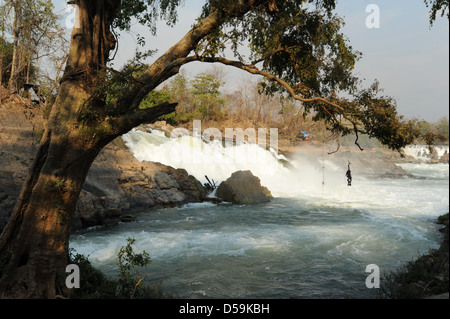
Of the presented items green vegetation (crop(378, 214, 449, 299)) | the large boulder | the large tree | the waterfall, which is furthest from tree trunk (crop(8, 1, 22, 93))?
the waterfall

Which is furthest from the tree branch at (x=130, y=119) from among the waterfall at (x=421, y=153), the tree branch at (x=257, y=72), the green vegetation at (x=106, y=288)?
the waterfall at (x=421, y=153)

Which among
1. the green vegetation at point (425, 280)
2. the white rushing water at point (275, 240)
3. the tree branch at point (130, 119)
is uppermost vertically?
the tree branch at point (130, 119)

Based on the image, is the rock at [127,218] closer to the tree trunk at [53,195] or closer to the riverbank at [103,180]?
the riverbank at [103,180]

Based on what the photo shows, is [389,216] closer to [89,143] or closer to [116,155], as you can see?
[116,155]

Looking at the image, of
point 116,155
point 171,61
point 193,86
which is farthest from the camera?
point 193,86

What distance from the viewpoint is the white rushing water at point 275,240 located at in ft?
28.2

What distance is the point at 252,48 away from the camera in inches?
341

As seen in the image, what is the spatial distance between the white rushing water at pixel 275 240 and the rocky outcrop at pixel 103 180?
0.97 meters

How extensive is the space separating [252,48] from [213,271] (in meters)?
5.35

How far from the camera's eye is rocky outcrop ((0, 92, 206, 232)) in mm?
13970

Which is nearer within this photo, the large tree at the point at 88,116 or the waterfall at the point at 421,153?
the large tree at the point at 88,116

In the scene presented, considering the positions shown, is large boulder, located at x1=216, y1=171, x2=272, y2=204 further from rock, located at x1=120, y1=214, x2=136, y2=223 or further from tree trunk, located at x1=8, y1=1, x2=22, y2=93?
tree trunk, located at x1=8, y1=1, x2=22, y2=93

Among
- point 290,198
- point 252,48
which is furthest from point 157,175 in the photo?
point 252,48

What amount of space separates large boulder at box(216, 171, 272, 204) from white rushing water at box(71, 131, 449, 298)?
647 millimetres
